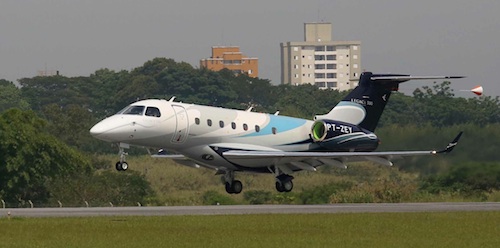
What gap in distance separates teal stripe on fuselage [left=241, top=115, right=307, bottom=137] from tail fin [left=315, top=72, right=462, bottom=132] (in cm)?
202

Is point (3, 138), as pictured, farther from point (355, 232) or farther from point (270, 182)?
point (355, 232)

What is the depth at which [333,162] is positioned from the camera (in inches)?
1893

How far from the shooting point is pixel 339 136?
5000cm

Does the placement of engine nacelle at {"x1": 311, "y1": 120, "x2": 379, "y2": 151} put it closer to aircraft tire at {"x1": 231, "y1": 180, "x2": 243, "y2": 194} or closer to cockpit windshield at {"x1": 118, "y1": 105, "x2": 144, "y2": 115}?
aircraft tire at {"x1": 231, "y1": 180, "x2": 243, "y2": 194}

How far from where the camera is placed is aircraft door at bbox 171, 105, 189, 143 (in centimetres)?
4597

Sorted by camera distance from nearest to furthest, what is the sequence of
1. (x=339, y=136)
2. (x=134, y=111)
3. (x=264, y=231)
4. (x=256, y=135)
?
(x=264, y=231) < (x=134, y=111) < (x=256, y=135) < (x=339, y=136)

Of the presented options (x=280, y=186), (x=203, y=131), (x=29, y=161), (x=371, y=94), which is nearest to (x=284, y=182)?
(x=280, y=186)

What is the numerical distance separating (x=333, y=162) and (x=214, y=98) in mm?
80185

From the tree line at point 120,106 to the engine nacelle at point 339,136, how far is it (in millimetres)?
1944

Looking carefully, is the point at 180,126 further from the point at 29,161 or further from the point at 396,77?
the point at 29,161

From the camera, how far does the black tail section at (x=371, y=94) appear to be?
171 ft

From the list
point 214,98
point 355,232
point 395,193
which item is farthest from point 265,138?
point 214,98

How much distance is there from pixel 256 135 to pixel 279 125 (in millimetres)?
1204

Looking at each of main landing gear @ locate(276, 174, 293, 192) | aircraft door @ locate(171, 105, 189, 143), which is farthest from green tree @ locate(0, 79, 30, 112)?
aircraft door @ locate(171, 105, 189, 143)
